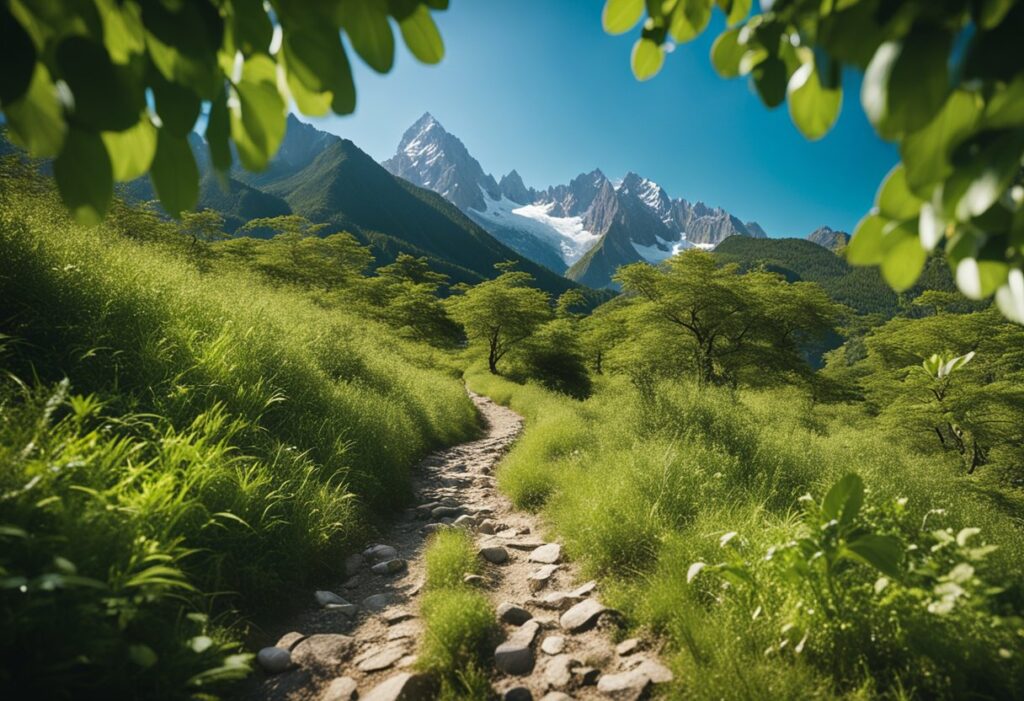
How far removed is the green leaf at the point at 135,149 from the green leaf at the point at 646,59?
3.39 ft

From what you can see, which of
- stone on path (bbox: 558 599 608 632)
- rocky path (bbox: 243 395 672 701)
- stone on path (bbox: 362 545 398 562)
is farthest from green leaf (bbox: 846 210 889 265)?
stone on path (bbox: 362 545 398 562)

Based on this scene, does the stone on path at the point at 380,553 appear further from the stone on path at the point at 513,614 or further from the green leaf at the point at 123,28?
the green leaf at the point at 123,28

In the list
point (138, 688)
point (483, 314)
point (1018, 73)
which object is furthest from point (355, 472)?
point (483, 314)

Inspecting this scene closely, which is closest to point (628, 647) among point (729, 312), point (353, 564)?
point (353, 564)

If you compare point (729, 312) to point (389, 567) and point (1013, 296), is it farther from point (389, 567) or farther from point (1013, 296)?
point (1013, 296)

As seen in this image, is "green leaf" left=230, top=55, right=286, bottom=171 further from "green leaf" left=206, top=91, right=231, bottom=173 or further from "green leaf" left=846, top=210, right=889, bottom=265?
"green leaf" left=846, top=210, right=889, bottom=265

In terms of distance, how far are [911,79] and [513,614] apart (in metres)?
3.34

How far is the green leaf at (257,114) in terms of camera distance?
2.31ft

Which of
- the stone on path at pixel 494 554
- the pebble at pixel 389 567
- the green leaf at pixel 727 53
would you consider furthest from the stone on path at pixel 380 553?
the green leaf at pixel 727 53

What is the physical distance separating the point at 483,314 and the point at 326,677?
80.4 ft

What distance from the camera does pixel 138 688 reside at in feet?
6.06

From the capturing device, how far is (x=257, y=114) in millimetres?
719

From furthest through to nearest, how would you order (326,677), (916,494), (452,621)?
(916,494) → (452,621) → (326,677)

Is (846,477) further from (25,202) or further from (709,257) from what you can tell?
(709,257)
